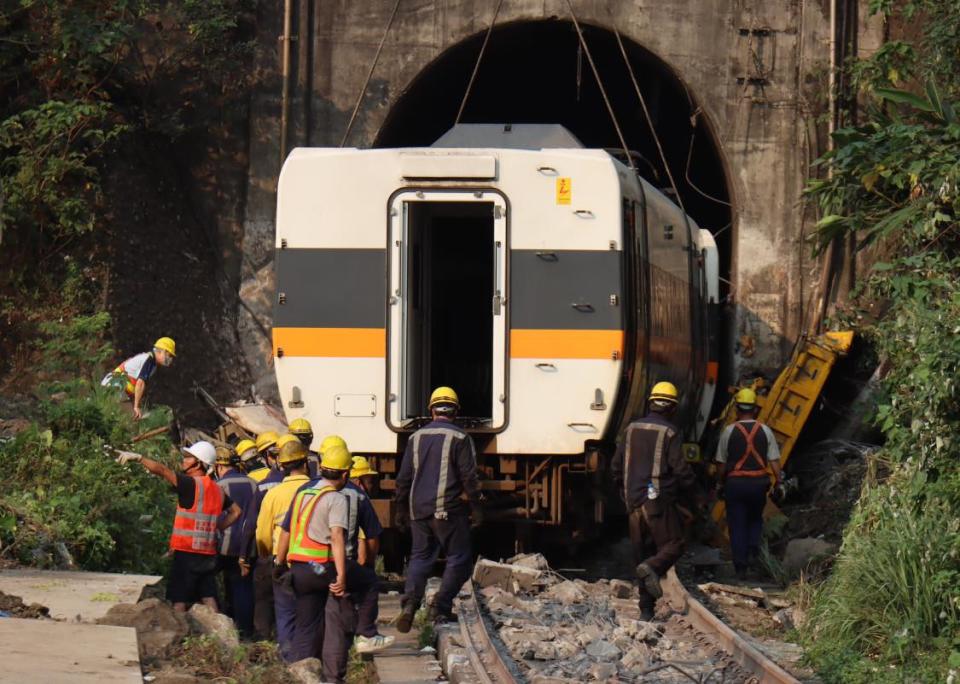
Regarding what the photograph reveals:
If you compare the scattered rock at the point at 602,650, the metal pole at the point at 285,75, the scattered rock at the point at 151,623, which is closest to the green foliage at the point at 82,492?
the scattered rock at the point at 151,623

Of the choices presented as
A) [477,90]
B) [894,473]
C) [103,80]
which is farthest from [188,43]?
[894,473]

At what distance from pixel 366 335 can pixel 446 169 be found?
1.44 meters

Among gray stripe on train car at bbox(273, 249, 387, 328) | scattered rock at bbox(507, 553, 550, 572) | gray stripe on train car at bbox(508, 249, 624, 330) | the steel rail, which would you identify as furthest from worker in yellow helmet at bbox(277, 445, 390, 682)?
scattered rock at bbox(507, 553, 550, 572)

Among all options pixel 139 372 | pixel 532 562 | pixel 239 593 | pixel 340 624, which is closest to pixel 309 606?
pixel 340 624

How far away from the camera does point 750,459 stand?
13922 millimetres

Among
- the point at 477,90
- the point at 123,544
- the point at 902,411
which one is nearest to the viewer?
the point at 902,411

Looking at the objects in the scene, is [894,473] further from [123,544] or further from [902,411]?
[123,544]

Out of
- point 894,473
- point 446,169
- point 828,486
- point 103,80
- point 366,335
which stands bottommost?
point 828,486

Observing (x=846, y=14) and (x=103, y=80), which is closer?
(x=103, y=80)

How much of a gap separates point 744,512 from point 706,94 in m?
8.21

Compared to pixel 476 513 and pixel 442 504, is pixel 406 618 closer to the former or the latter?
pixel 442 504

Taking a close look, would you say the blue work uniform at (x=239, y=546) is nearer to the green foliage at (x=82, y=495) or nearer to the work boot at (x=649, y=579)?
the green foliage at (x=82, y=495)

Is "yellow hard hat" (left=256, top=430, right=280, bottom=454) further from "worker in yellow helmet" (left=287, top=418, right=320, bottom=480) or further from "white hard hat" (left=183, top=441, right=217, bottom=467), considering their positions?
"white hard hat" (left=183, top=441, right=217, bottom=467)

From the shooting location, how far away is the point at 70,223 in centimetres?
1833
